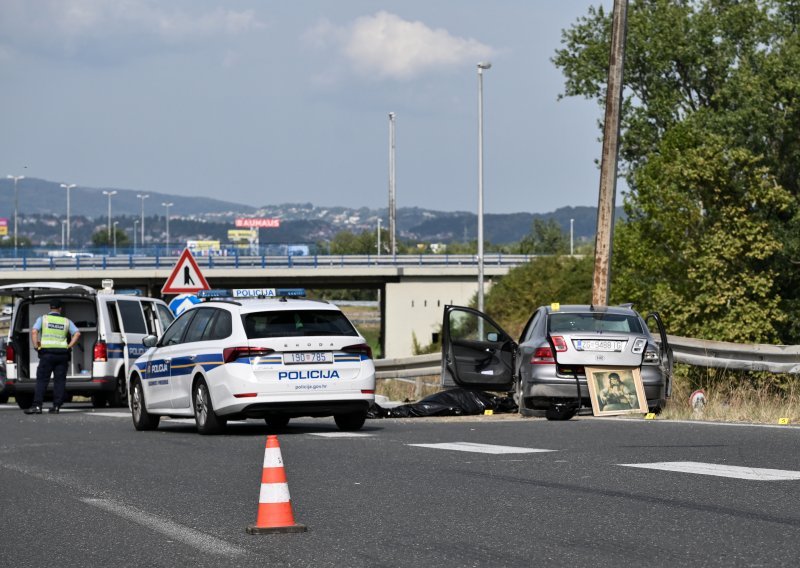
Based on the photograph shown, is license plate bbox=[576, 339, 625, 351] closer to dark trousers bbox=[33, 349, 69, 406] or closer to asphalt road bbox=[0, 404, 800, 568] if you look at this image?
asphalt road bbox=[0, 404, 800, 568]

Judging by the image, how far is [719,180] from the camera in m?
40.4

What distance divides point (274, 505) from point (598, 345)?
10193 mm

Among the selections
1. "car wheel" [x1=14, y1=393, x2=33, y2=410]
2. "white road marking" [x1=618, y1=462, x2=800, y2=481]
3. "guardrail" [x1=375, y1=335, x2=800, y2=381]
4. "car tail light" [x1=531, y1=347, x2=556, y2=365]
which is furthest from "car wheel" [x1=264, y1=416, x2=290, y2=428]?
"car wheel" [x1=14, y1=393, x2=33, y2=410]

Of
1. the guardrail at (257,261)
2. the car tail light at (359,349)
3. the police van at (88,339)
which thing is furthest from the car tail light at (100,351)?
the guardrail at (257,261)

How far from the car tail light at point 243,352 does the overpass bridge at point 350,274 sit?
2121 inches

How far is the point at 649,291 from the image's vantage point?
45.2m

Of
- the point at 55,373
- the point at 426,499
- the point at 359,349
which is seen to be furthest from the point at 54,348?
→ the point at 426,499

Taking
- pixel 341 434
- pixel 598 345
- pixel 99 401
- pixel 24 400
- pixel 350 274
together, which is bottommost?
pixel 99 401

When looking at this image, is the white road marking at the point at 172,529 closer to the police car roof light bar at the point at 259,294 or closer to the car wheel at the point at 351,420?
the car wheel at the point at 351,420

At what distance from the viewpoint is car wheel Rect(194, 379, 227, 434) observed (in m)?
16.3

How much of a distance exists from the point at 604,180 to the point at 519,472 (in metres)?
15.5

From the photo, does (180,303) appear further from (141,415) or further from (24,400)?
(141,415)

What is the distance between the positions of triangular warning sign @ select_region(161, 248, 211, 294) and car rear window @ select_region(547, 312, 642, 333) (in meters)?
11.8

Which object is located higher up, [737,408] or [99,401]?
[737,408]
